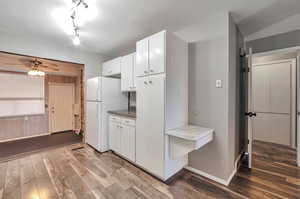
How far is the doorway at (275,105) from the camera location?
316 cm

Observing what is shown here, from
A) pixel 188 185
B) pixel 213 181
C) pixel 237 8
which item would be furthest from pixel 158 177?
pixel 237 8

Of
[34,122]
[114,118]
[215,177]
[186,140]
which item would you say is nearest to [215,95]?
[186,140]

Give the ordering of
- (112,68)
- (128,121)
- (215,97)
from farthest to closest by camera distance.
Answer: (112,68) → (128,121) → (215,97)

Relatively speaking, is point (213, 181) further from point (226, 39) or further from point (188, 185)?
point (226, 39)

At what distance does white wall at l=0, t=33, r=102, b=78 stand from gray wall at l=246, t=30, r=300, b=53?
3.67m

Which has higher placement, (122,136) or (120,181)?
(122,136)

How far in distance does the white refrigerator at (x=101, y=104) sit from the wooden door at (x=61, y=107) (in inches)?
104

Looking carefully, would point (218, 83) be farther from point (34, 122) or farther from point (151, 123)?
point (34, 122)

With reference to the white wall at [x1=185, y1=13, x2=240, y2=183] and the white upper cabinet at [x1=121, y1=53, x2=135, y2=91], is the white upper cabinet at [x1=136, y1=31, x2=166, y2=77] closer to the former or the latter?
the white upper cabinet at [x1=121, y1=53, x2=135, y2=91]

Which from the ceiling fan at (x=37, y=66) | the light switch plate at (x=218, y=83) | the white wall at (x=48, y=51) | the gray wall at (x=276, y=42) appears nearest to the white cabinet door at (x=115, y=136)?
the white wall at (x=48, y=51)

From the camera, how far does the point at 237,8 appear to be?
6.17ft

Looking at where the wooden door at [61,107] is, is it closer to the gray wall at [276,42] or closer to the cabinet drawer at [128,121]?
the cabinet drawer at [128,121]

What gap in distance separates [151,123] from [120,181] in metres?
0.95

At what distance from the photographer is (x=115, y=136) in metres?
2.88
